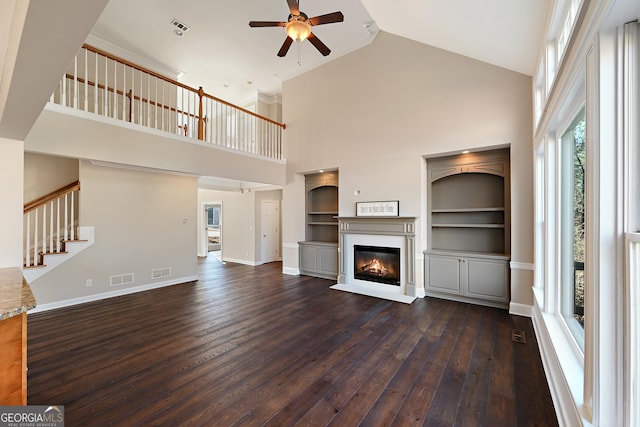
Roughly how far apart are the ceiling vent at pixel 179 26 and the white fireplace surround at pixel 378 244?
195 inches

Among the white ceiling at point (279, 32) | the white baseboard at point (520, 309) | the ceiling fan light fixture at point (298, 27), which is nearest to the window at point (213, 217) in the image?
the white ceiling at point (279, 32)

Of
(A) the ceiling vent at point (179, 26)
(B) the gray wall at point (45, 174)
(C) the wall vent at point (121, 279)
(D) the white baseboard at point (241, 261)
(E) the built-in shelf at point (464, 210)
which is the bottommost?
(D) the white baseboard at point (241, 261)

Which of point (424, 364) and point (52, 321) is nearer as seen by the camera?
point (424, 364)

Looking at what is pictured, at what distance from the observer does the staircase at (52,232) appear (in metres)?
4.13

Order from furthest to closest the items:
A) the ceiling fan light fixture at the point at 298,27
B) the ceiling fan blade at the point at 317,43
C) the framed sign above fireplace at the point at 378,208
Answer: the framed sign above fireplace at the point at 378,208 < the ceiling fan blade at the point at 317,43 < the ceiling fan light fixture at the point at 298,27

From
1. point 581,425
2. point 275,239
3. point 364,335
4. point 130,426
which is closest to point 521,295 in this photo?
point 364,335

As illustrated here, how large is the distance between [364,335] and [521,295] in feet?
8.44

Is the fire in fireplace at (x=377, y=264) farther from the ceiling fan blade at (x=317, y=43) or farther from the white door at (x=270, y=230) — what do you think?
the white door at (x=270, y=230)

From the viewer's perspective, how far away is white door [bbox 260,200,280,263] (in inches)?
338

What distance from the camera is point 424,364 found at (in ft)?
8.87

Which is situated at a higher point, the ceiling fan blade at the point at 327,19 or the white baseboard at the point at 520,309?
the ceiling fan blade at the point at 327,19

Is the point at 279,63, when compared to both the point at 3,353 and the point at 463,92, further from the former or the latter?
the point at 3,353

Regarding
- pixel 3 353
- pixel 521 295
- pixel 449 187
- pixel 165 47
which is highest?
pixel 165 47

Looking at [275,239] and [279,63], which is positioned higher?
[279,63]
